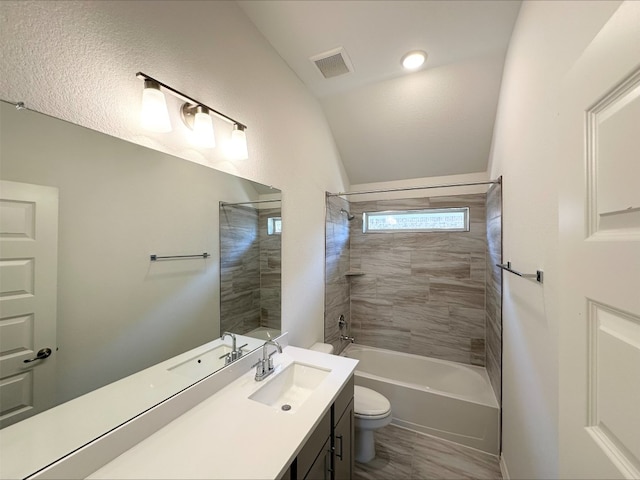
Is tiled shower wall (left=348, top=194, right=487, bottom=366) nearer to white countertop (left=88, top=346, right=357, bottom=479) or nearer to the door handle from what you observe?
white countertop (left=88, top=346, right=357, bottom=479)

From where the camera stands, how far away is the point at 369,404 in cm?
186

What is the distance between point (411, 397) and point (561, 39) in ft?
8.27

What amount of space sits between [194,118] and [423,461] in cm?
281

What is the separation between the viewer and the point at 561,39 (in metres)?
0.92

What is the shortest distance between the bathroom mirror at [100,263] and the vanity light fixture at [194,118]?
5.3 inches

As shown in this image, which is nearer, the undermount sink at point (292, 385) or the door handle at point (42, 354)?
the door handle at point (42, 354)

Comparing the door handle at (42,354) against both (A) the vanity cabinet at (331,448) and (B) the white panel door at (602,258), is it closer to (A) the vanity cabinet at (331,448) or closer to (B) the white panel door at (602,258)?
(A) the vanity cabinet at (331,448)

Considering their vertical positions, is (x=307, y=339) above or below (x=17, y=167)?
below

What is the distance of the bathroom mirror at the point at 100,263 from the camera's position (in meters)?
0.70

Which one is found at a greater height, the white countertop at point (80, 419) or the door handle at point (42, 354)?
the door handle at point (42, 354)

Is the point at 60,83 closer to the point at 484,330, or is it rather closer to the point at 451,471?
the point at 451,471

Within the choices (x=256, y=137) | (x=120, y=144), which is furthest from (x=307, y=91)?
(x=120, y=144)

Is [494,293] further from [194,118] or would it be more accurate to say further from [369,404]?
[194,118]

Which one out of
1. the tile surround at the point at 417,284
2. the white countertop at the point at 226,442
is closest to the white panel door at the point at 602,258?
the white countertop at the point at 226,442
